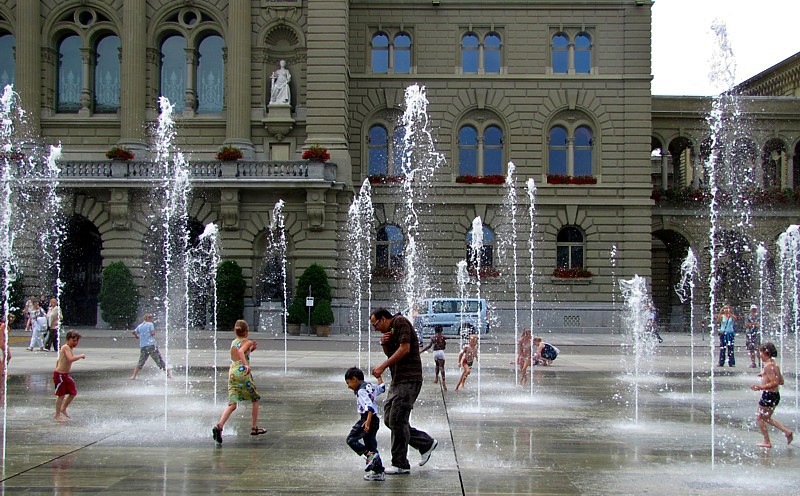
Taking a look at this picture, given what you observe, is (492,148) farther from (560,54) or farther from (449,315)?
(449,315)

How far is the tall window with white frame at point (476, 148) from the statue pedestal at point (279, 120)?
861 cm

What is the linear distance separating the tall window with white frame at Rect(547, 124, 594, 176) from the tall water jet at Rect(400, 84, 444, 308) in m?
5.63

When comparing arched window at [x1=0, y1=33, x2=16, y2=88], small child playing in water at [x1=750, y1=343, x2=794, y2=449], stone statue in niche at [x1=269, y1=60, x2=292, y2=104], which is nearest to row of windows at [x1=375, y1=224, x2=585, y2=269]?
stone statue in niche at [x1=269, y1=60, x2=292, y2=104]

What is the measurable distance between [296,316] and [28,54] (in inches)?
696

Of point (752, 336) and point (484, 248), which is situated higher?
point (484, 248)

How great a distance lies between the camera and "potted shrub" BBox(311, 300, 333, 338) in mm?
35844

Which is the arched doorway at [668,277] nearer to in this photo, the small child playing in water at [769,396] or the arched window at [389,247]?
the arched window at [389,247]

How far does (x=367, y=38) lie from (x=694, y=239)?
65.8ft

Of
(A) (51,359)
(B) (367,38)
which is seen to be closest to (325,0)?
(B) (367,38)

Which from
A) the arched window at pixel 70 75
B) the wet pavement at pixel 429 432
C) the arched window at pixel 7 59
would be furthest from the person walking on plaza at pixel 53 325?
the arched window at pixel 7 59

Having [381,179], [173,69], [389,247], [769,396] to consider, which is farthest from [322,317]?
[769,396]

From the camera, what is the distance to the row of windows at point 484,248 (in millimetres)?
40625

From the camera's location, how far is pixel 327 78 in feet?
126

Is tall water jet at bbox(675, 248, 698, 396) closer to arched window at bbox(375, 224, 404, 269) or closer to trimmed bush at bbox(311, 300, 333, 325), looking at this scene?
arched window at bbox(375, 224, 404, 269)
